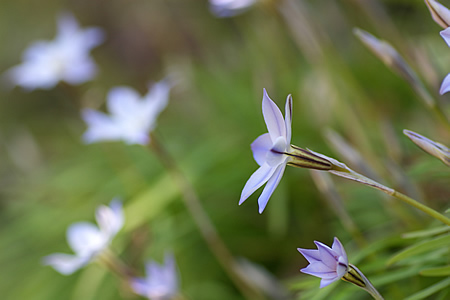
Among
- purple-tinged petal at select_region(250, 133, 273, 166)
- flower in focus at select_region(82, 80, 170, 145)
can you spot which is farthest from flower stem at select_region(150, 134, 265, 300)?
purple-tinged petal at select_region(250, 133, 273, 166)

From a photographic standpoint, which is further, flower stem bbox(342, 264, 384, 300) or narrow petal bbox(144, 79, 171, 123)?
narrow petal bbox(144, 79, 171, 123)

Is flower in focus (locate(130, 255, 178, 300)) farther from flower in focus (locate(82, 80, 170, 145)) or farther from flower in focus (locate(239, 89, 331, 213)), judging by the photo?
flower in focus (locate(239, 89, 331, 213))

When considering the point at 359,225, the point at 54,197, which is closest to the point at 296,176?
the point at 359,225

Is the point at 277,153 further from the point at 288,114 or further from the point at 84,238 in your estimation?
the point at 84,238

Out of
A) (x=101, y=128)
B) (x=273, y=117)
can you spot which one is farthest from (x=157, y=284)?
(x=273, y=117)

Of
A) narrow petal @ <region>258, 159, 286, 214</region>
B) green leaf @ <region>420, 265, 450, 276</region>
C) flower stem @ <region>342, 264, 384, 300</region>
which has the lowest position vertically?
green leaf @ <region>420, 265, 450, 276</region>

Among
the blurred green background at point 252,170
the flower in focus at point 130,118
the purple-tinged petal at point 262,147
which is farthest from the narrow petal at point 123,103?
the purple-tinged petal at point 262,147
